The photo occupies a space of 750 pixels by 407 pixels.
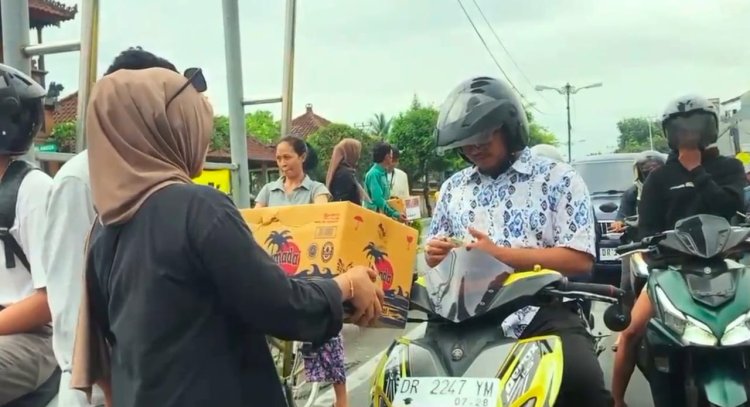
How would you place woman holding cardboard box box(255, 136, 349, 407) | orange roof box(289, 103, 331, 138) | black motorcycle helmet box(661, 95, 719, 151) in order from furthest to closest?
orange roof box(289, 103, 331, 138) < woman holding cardboard box box(255, 136, 349, 407) < black motorcycle helmet box(661, 95, 719, 151)

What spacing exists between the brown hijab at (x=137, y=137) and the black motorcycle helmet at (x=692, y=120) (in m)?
3.09

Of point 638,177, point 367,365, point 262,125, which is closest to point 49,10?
point 367,365

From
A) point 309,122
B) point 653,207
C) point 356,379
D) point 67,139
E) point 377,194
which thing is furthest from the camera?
point 309,122

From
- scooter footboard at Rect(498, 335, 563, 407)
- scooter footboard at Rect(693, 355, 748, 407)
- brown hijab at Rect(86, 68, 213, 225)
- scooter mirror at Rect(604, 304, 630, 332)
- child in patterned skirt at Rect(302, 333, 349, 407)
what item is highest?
brown hijab at Rect(86, 68, 213, 225)

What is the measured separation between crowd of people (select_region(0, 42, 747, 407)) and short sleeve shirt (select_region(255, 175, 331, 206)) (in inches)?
72.5

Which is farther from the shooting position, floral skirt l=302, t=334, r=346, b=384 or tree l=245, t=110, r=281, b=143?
tree l=245, t=110, r=281, b=143

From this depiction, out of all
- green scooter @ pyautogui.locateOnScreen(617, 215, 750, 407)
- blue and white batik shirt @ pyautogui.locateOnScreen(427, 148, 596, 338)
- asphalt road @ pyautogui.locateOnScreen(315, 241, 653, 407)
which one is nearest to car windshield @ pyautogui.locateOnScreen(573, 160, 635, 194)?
asphalt road @ pyautogui.locateOnScreen(315, 241, 653, 407)

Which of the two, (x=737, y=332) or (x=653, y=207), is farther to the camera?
(x=653, y=207)

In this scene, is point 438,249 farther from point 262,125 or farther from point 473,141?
point 262,125

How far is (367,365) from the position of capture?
6.67m

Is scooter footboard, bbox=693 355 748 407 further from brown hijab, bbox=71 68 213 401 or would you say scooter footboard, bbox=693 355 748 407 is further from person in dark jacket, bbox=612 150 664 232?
person in dark jacket, bbox=612 150 664 232

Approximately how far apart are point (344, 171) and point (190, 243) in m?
5.48

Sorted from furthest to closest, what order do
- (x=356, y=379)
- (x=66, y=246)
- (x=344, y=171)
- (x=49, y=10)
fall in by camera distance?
(x=49, y=10) < (x=344, y=171) < (x=356, y=379) < (x=66, y=246)

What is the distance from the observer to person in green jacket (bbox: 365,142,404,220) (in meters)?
9.18
